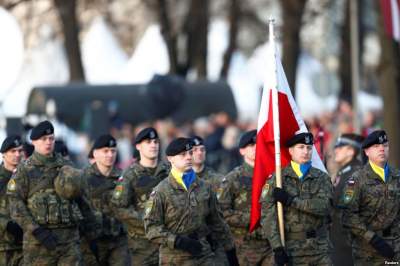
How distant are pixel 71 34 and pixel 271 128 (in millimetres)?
19911

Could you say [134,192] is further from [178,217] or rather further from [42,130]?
[178,217]

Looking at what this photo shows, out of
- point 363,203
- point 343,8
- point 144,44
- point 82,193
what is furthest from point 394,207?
point 144,44

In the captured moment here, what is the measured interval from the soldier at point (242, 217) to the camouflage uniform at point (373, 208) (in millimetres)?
1775

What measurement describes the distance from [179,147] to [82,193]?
2081 millimetres

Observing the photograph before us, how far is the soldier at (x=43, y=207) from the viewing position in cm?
1402

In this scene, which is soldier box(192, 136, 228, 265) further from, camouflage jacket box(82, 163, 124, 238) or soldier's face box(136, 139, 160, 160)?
camouflage jacket box(82, 163, 124, 238)

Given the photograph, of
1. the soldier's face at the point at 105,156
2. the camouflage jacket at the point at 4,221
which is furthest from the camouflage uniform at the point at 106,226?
the camouflage jacket at the point at 4,221

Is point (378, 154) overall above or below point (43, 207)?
above

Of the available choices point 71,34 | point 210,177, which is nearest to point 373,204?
point 210,177

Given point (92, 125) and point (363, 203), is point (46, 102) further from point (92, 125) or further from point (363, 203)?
point (363, 203)

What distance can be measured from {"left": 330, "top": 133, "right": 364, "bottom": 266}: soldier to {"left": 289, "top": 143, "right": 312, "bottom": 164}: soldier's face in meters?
2.07

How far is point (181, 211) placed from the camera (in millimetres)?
12570

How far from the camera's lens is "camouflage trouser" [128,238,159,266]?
48.4 ft

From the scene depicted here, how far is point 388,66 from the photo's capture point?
25359mm
